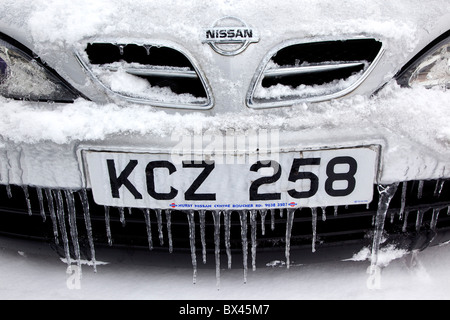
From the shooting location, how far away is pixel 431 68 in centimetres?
123

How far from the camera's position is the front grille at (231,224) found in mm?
1385

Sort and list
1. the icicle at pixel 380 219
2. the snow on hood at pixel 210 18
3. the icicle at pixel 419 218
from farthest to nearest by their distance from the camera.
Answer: the icicle at pixel 419 218 < the icicle at pixel 380 219 < the snow on hood at pixel 210 18

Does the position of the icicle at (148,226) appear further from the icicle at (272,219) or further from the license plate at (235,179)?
the icicle at (272,219)

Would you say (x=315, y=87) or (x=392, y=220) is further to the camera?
(x=392, y=220)

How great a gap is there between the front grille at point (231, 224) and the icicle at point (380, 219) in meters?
0.03

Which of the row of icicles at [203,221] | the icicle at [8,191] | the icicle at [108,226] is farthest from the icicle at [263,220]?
the icicle at [8,191]

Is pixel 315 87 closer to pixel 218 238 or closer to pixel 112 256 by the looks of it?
pixel 218 238

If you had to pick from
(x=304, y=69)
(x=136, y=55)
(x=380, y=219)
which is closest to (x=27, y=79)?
(x=136, y=55)

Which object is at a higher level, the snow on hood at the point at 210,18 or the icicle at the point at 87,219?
the snow on hood at the point at 210,18

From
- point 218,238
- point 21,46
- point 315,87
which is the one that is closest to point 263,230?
point 218,238

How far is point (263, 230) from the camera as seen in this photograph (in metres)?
1.38

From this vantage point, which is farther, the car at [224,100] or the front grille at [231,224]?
the front grille at [231,224]

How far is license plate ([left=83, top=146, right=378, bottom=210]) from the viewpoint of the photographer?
1.17 metres

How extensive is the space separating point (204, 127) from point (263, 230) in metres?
0.41
